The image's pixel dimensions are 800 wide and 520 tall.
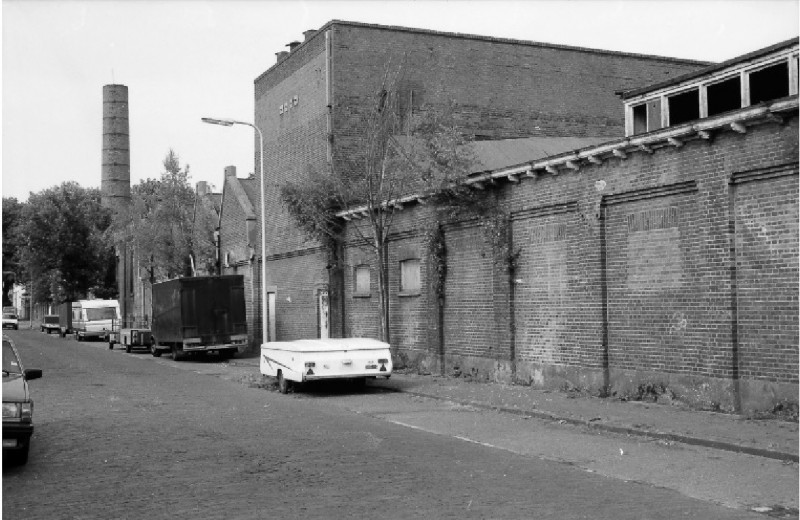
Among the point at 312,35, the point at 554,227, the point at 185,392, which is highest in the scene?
the point at 312,35

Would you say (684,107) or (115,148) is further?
(115,148)

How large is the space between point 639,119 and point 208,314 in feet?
63.7

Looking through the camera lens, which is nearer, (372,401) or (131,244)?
(372,401)

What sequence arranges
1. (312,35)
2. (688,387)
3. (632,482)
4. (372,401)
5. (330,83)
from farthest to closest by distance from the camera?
(312,35), (330,83), (372,401), (688,387), (632,482)

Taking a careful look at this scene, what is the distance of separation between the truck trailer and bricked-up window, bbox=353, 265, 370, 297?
24.3ft

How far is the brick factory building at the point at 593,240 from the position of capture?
14.2 meters

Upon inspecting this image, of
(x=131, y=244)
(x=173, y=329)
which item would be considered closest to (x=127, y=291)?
(x=131, y=244)

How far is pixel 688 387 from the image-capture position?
611 inches


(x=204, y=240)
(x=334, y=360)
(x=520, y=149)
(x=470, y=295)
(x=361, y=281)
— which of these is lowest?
(x=334, y=360)

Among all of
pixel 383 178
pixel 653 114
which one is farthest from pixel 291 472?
pixel 383 178

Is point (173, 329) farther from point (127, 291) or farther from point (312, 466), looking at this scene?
point (127, 291)

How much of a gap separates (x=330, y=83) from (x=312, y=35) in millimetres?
3543

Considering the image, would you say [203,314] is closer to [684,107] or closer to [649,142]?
[684,107]

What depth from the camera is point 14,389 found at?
10711mm
